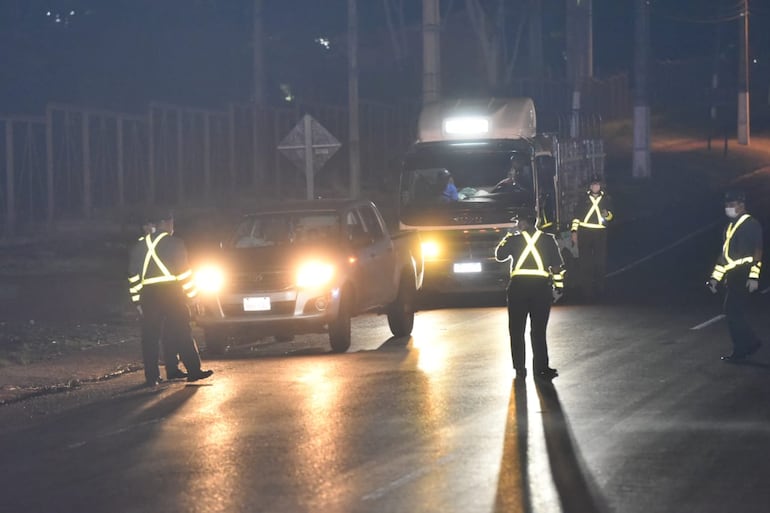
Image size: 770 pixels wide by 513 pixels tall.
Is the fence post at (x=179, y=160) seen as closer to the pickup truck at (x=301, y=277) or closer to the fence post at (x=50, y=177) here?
the fence post at (x=50, y=177)

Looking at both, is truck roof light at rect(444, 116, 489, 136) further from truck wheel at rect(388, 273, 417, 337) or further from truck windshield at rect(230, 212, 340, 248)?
truck windshield at rect(230, 212, 340, 248)

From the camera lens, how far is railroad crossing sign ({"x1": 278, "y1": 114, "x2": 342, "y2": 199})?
2519cm

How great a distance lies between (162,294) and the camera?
15500mm

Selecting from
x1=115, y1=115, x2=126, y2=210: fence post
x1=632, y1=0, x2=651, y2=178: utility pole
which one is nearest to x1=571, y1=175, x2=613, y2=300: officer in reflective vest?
x1=115, y1=115, x2=126, y2=210: fence post

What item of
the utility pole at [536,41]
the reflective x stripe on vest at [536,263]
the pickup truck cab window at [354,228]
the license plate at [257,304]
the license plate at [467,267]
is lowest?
the license plate at [257,304]

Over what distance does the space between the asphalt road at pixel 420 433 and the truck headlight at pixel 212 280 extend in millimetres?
876

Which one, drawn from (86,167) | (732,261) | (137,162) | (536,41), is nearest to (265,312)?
(732,261)

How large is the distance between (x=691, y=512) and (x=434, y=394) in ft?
17.6

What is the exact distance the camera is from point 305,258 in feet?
57.8

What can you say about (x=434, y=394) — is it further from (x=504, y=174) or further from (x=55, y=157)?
(x=55, y=157)

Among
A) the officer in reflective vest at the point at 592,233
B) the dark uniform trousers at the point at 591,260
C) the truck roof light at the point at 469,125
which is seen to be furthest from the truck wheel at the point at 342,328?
the truck roof light at the point at 469,125

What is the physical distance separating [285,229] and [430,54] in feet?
38.2

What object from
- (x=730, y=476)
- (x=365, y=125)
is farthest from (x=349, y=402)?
(x=365, y=125)

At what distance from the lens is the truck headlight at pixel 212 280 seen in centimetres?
1762
